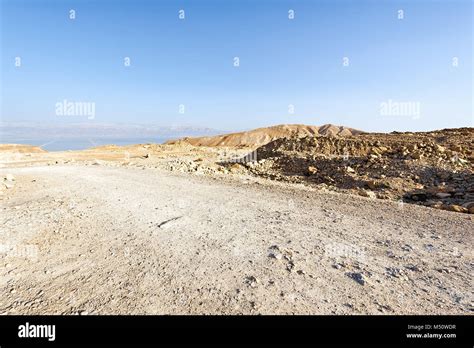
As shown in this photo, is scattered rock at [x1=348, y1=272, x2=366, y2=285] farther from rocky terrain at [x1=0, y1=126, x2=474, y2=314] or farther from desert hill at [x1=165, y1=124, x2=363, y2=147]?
desert hill at [x1=165, y1=124, x2=363, y2=147]

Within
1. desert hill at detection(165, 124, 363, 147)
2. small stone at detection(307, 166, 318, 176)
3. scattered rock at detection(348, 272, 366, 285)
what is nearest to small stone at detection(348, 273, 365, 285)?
scattered rock at detection(348, 272, 366, 285)

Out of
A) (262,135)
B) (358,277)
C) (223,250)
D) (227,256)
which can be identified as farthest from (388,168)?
(262,135)

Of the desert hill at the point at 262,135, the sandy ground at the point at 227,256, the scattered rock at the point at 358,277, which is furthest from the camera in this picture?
the desert hill at the point at 262,135

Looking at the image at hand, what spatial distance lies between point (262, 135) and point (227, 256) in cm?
5369

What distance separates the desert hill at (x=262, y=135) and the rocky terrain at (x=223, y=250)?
44.6m

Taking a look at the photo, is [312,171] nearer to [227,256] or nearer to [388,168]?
[388,168]

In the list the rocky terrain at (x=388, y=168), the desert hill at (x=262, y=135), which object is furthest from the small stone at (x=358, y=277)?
the desert hill at (x=262, y=135)

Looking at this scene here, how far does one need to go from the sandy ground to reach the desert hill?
45.6m

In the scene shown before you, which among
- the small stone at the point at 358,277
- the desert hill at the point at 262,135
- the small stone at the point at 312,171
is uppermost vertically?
the desert hill at the point at 262,135

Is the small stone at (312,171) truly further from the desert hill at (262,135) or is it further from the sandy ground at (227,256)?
the desert hill at (262,135)

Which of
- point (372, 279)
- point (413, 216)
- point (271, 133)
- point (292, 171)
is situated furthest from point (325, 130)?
point (372, 279)

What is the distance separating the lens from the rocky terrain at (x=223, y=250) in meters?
3.50
